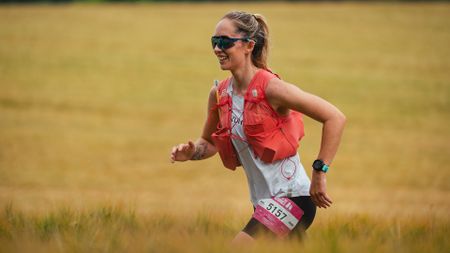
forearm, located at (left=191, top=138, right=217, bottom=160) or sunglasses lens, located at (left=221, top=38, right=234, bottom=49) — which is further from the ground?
sunglasses lens, located at (left=221, top=38, right=234, bottom=49)

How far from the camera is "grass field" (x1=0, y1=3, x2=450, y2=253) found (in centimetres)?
448

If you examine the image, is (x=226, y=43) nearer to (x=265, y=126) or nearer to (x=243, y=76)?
(x=243, y=76)

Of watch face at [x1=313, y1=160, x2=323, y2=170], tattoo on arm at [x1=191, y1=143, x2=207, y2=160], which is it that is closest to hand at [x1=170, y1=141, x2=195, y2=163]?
tattoo on arm at [x1=191, y1=143, x2=207, y2=160]

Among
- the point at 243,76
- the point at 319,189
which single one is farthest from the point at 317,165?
Answer: the point at 243,76

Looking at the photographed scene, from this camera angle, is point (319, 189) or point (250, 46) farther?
point (250, 46)

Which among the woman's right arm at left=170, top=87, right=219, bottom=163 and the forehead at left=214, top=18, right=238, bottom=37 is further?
the woman's right arm at left=170, top=87, right=219, bottom=163

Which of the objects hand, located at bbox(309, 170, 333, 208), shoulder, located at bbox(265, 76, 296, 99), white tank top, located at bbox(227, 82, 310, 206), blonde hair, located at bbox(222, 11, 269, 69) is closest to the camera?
hand, located at bbox(309, 170, 333, 208)

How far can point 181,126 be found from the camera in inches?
851

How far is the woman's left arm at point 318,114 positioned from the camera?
448 centimetres

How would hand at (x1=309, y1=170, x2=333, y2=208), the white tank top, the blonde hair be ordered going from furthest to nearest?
the blonde hair < the white tank top < hand at (x1=309, y1=170, x2=333, y2=208)

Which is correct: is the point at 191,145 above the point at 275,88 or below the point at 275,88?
below

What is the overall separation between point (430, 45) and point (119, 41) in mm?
12984

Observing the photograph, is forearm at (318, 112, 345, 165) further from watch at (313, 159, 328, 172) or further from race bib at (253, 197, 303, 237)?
race bib at (253, 197, 303, 237)

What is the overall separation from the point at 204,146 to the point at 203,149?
2 cm
